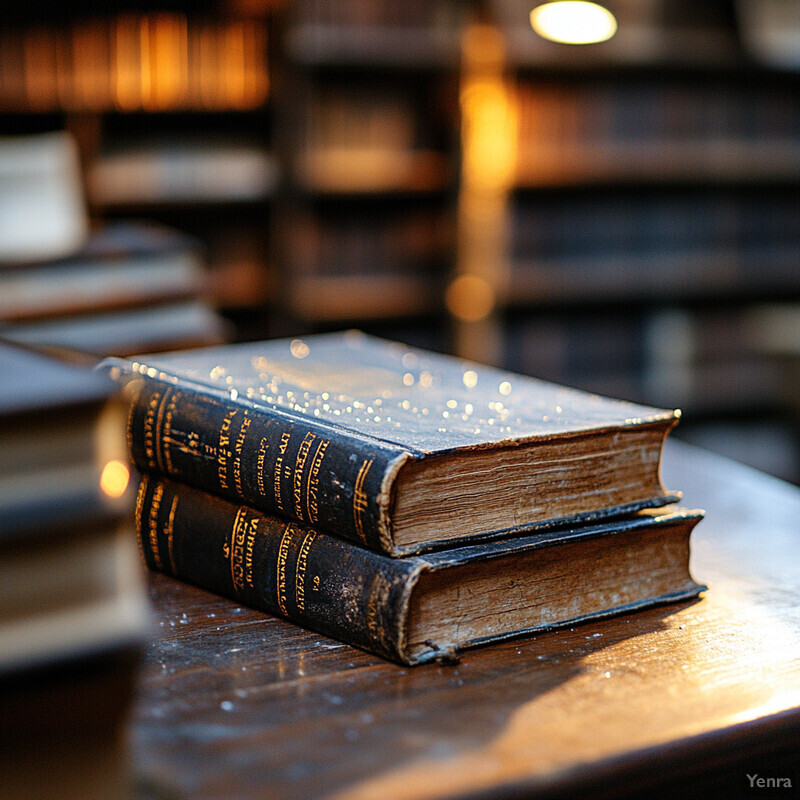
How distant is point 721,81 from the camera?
11.3 feet

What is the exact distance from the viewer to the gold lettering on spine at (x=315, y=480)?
1.98 feet

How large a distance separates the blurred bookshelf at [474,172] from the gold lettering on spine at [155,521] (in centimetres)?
215

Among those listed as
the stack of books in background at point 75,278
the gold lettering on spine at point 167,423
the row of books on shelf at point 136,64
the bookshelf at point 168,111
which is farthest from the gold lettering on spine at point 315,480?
the row of books on shelf at point 136,64

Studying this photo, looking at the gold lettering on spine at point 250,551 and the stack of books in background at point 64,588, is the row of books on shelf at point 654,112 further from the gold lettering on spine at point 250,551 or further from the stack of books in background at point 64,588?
the stack of books in background at point 64,588

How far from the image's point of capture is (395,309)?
3201 mm

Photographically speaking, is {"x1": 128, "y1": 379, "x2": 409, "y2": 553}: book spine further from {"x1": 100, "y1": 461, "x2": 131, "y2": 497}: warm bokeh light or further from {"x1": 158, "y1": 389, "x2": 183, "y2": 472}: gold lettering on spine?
{"x1": 100, "y1": 461, "x2": 131, "y2": 497}: warm bokeh light

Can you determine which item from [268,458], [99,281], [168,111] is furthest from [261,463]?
[168,111]

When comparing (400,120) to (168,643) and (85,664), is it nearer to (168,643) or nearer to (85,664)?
(168,643)

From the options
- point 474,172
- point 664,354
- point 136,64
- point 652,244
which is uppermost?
point 136,64

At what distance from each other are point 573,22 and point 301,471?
52.3 inches

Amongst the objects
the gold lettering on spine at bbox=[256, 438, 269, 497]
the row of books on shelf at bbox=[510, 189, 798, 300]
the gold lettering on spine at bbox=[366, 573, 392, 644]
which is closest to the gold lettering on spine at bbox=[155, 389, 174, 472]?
the gold lettering on spine at bbox=[256, 438, 269, 497]

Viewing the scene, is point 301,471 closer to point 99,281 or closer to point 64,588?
point 64,588

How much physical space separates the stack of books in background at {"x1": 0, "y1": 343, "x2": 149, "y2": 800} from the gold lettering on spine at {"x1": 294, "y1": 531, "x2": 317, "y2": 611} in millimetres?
213

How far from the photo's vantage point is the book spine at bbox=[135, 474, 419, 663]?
0.58m
